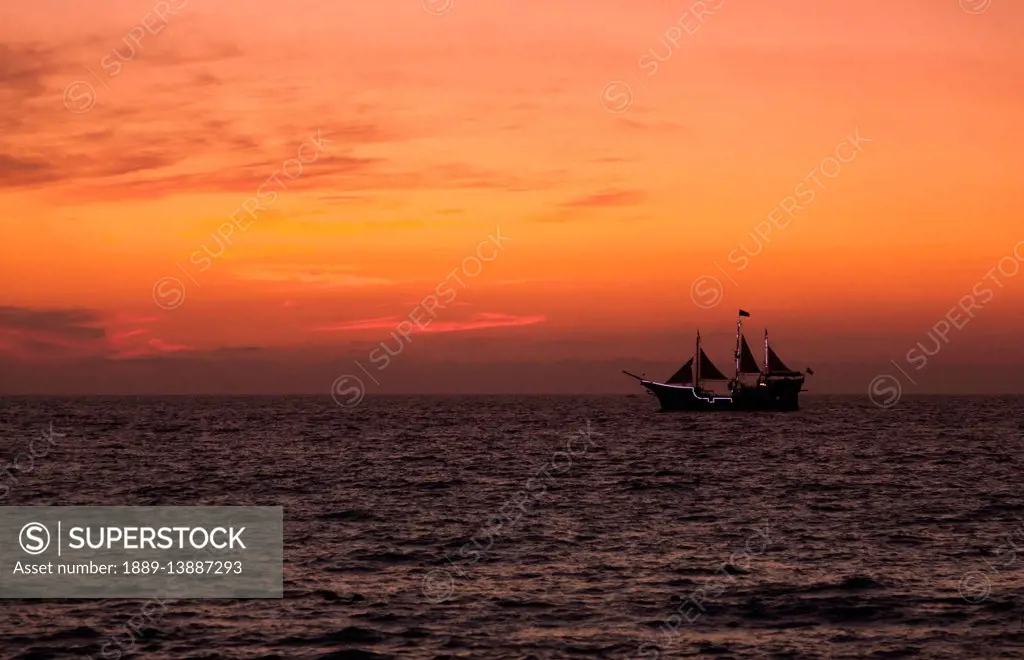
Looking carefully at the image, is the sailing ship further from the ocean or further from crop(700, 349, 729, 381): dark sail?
the ocean

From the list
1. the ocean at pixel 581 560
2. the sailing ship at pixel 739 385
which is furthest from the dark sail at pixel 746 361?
the ocean at pixel 581 560

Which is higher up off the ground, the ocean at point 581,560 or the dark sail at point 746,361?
the dark sail at point 746,361

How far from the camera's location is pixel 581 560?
3622cm

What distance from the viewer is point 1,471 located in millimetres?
71625

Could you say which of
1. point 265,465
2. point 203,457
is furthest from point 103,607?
point 203,457

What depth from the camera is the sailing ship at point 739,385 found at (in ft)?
591

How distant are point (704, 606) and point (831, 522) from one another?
18.7 meters

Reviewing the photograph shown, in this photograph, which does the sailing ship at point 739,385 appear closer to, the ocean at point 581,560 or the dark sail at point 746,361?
the dark sail at point 746,361

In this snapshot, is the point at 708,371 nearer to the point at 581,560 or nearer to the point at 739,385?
the point at 739,385

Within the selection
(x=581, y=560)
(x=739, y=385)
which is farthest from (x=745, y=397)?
(x=581, y=560)

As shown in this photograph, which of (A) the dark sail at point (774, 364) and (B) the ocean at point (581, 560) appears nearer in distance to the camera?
(B) the ocean at point (581, 560)

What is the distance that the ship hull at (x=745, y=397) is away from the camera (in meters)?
180

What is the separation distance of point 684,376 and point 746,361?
11038 millimetres

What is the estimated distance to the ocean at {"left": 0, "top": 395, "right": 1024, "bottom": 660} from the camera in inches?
1027
